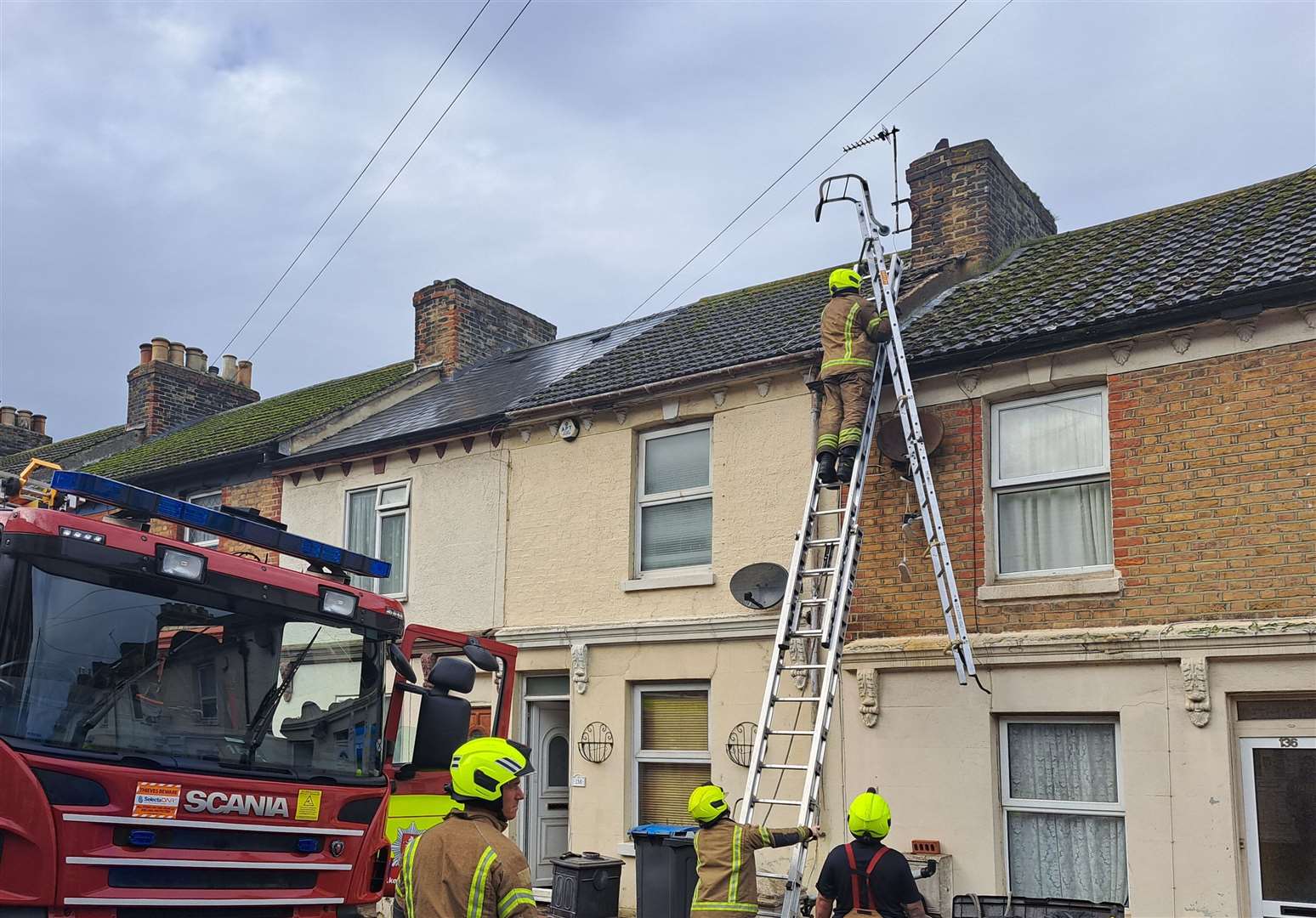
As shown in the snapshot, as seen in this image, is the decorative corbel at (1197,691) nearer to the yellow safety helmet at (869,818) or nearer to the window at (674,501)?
the yellow safety helmet at (869,818)

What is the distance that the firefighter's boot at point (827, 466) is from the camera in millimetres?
10375

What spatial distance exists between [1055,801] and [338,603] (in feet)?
18.7

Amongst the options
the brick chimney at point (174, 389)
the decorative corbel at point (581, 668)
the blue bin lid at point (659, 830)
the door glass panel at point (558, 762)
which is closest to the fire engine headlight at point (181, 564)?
the blue bin lid at point (659, 830)

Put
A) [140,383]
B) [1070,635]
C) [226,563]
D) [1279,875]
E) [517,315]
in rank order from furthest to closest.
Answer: [140,383], [517,315], [1070,635], [1279,875], [226,563]

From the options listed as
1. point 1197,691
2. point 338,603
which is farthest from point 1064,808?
point 338,603

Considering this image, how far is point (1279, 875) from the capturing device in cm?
879

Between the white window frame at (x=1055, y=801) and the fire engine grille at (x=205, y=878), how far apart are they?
5.49 m

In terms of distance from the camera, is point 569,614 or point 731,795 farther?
point 569,614

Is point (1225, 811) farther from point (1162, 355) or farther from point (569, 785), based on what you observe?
point (569, 785)

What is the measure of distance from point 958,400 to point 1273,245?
2.73m

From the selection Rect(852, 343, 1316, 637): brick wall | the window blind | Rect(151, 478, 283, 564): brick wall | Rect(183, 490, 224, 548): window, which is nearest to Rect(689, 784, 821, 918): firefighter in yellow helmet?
Rect(852, 343, 1316, 637): brick wall

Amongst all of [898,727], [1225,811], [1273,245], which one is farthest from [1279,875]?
[1273,245]

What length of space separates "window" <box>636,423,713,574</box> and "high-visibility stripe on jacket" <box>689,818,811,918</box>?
4.83m

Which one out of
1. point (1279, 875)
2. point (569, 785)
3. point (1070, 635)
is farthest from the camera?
point (569, 785)
